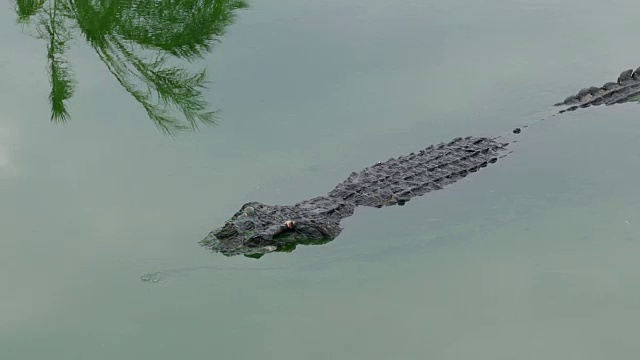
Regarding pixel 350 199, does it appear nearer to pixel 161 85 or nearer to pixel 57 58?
pixel 161 85

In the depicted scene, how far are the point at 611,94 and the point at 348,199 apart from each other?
8.61 feet

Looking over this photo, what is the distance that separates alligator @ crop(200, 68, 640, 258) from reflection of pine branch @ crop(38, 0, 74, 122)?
2.11 m

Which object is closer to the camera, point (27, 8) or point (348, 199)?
point (348, 199)

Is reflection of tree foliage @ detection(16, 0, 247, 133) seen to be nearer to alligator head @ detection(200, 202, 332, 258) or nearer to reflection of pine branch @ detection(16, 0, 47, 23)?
reflection of pine branch @ detection(16, 0, 47, 23)

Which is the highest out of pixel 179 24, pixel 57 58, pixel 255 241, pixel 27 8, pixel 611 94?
pixel 27 8

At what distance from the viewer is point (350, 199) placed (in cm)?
554

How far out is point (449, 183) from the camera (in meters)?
5.87

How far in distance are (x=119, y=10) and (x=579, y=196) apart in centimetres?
460

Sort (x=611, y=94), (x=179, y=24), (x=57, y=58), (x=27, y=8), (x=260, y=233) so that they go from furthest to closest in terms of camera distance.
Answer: (x=27, y=8) → (x=179, y=24) → (x=57, y=58) → (x=611, y=94) → (x=260, y=233)

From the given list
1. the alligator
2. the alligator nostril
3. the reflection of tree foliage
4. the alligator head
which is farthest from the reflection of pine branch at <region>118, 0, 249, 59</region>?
the alligator nostril

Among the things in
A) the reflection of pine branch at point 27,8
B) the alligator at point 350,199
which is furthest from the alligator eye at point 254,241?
the reflection of pine branch at point 27,8

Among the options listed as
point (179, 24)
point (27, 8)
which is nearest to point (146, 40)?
point (179, 24)

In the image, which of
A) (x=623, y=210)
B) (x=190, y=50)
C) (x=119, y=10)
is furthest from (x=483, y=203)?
(x=119, y=10)

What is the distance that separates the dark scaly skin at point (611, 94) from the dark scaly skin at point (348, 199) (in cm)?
92
